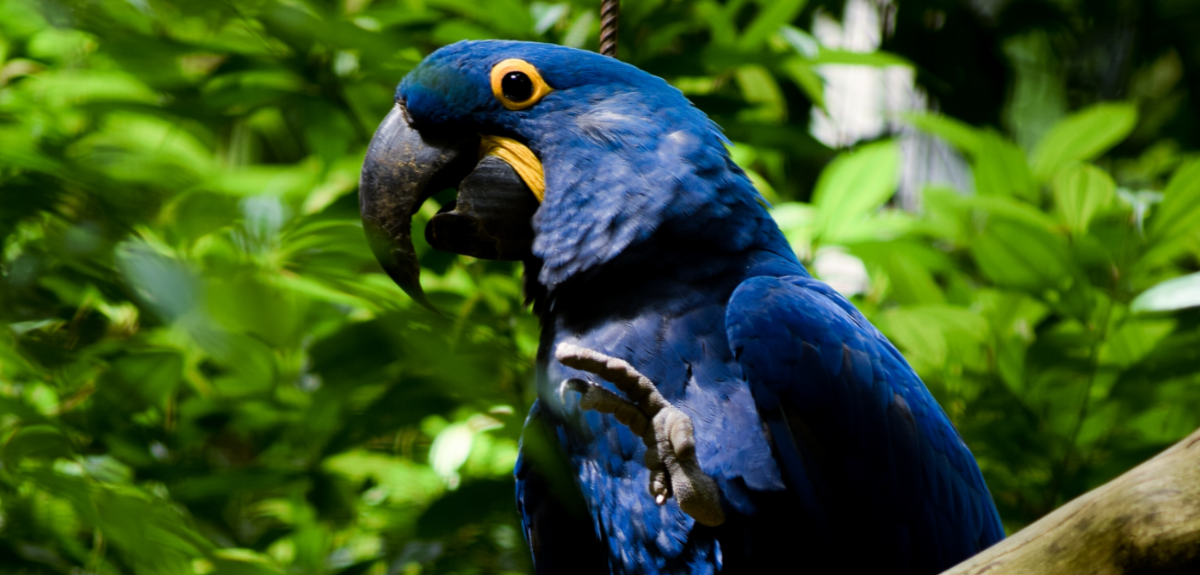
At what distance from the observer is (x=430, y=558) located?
1565mm

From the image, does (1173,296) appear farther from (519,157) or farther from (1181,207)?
(519,157)

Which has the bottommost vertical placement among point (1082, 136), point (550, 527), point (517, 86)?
point (550, 527)

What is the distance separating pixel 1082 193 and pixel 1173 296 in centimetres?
25

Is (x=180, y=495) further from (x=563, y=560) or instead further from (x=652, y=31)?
(x=652, y=31)

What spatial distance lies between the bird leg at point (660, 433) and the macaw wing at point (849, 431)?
10 centimetres

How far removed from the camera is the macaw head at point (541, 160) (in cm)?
114

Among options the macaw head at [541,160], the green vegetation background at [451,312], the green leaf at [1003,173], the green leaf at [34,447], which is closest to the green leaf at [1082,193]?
the green vegetation background at [451,312]

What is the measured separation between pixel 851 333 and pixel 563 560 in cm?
55

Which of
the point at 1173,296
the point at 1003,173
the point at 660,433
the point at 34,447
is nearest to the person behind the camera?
the point at 34,447

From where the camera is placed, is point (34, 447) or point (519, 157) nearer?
point (34, 447)

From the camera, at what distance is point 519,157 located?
3.98ft

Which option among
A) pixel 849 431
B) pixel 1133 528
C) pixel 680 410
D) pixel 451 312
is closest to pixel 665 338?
pixel 680 410

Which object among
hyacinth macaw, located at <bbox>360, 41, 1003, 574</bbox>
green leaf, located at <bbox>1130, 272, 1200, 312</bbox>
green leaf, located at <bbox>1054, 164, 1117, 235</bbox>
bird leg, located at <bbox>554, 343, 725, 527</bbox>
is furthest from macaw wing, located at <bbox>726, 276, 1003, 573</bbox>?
green leaf, located at <bbox>1054, 164, 1117, 235</bbox>

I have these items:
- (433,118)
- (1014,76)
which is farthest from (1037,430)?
(1014,76)
